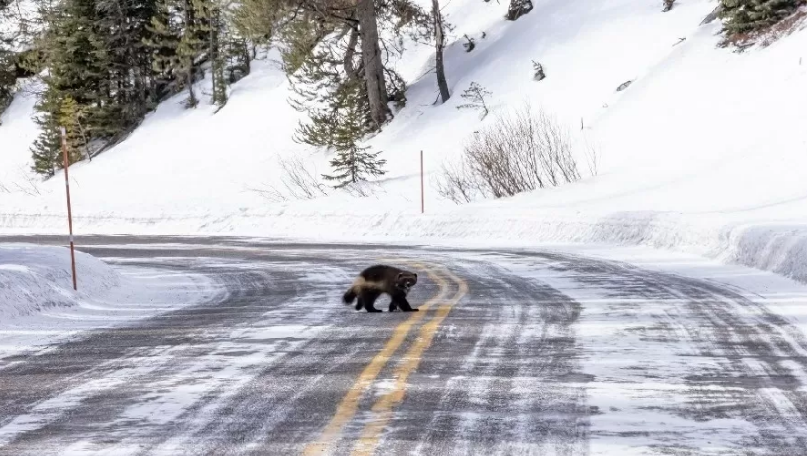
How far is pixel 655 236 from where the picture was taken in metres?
18.8

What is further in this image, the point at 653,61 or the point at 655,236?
the point at 653,61

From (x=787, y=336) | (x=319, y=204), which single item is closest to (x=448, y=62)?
(x=319, y=204)

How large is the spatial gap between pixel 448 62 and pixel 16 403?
43366mm

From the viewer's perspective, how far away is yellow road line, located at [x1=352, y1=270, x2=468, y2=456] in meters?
4.74

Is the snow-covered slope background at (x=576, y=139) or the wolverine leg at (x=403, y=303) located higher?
the snow-covered slope background at (x=576, y=139)

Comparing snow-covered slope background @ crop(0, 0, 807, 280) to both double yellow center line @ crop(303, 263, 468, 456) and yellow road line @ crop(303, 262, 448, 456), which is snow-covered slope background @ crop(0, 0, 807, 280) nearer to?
double yellow center line @ crop(303, 263, 468, 456)

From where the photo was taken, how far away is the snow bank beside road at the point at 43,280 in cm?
1060

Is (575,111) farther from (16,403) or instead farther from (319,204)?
(16,403)

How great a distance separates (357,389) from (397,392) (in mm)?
274

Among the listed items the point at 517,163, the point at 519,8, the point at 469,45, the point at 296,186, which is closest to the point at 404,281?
the point at 517,163

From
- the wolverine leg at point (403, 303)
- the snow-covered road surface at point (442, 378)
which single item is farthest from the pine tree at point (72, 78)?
the wolverine leg at point (403, 303)

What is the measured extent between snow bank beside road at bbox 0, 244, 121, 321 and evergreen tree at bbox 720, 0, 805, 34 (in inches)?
1105

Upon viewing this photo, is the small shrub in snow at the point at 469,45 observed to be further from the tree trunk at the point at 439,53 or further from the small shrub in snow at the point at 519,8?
the tree trunk at the point at 439,53

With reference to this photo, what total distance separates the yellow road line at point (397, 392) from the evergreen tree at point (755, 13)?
2951 centimetres
